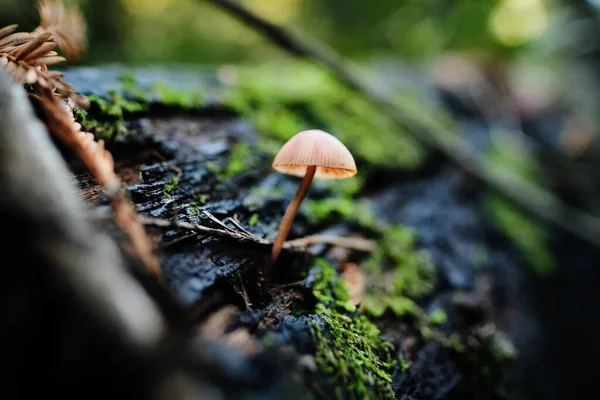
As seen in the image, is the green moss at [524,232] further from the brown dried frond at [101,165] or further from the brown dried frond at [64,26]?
the brown dried frond at [64,26]

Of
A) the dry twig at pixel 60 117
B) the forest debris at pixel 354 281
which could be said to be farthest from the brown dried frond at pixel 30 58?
the forest debris at pixel 354 281

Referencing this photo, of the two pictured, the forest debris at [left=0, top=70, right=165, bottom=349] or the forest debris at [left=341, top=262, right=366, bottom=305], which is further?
the forest debris at [left=341, top=262, right=366, bottom=305]

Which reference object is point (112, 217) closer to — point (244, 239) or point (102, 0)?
point (244, 239)

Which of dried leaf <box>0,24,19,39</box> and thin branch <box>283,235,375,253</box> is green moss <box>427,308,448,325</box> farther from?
dried leaf <box>0,24,19,39</box>

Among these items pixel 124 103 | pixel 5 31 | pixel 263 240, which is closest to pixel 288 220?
pixel 263 240

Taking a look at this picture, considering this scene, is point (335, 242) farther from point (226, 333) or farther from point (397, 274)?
point (226, 333)

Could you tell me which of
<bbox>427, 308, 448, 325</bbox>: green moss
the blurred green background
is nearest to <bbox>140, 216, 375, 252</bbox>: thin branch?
<bbox>427, 308, 448, 325</bbox>: green moss

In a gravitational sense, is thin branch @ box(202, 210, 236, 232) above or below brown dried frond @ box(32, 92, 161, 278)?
below
